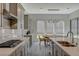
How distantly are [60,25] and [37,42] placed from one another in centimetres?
40

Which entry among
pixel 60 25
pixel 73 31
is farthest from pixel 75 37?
pixel 60 25

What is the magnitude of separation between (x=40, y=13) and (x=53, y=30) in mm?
301

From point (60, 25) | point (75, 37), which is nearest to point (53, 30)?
point (60, 25)

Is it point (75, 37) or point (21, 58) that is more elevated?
point (75, 37)

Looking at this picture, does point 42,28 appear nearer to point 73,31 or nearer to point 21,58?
point 73,31

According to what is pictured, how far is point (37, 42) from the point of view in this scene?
6.64 feet

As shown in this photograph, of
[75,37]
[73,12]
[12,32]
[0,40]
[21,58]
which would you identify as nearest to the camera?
[21,58]

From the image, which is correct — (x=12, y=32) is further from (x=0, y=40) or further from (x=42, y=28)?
(x=42, y=28)

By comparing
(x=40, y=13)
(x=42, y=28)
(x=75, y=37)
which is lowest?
(x=75, y=37)

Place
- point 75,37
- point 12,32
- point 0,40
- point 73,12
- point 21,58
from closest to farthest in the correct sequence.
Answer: point 21,58, point 73,12, point 75,37, point 0,40, point 12,32

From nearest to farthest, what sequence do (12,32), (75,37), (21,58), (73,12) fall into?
1. (21,58)
2. (73,12)
3. (75,37)
4. (12,32)

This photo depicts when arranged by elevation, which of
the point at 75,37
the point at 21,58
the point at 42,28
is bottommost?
the point at 21,58

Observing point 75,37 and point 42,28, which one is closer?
point 42,28

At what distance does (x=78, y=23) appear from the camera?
208 cm
